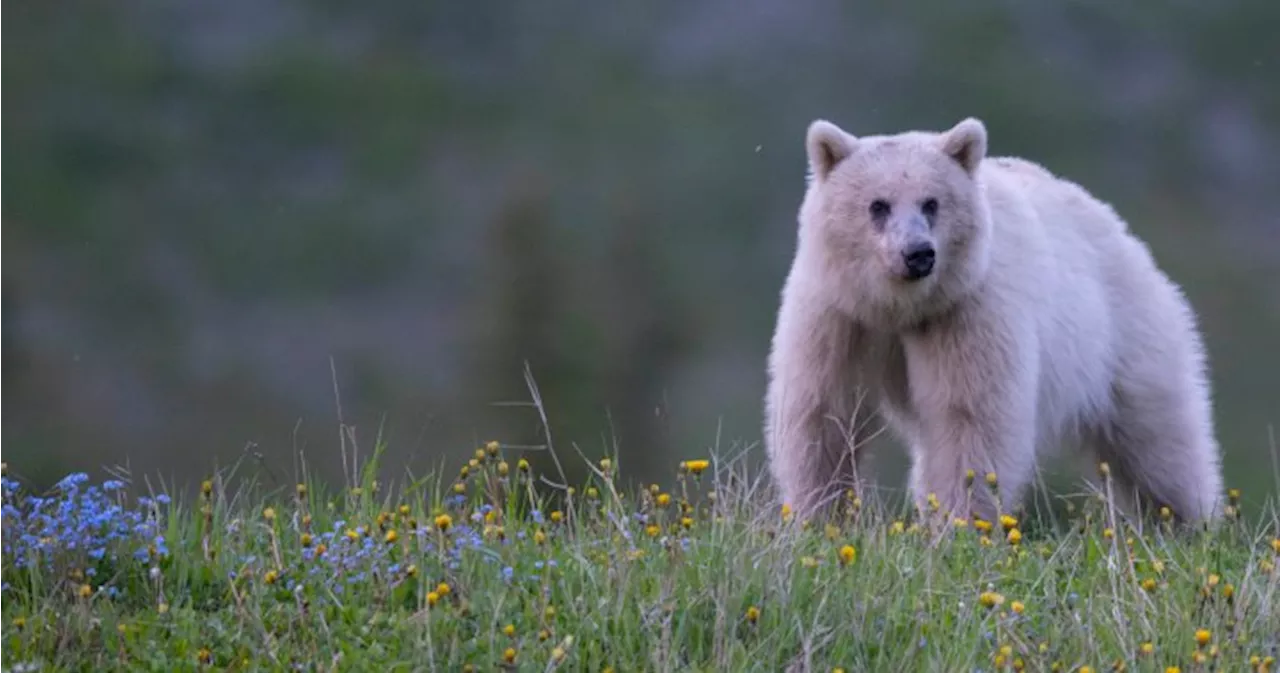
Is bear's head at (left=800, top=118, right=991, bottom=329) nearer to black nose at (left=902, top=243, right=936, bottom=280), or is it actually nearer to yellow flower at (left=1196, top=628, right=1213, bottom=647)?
black nose at (left=902, top=243, right=936, bottom=280)

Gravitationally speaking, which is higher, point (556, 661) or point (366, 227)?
point (556, 661)

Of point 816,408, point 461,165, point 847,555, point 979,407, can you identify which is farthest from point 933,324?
point 461,165

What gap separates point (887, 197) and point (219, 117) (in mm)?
96398

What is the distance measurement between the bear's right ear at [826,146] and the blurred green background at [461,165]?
46.1 meters

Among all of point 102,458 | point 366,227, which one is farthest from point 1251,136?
point 102,458

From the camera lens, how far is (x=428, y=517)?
23.5 feet

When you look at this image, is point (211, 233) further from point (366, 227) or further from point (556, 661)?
point (556, 661)

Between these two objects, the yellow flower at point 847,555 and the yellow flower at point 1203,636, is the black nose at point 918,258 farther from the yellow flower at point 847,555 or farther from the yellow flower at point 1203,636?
the yellow flower at point 1203,636

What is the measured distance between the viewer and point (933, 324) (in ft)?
29.6

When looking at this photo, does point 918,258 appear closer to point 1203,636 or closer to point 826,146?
point 826,146

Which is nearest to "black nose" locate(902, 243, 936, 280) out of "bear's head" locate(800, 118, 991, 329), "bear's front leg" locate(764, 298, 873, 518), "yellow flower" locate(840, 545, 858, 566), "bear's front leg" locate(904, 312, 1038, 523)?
"bear's head" locate(800, 118, 991, 329)

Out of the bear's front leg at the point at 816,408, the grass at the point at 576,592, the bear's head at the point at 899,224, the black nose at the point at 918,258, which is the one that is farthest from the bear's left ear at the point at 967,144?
the grass at the point at 576,592

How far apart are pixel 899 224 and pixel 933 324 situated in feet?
1.49

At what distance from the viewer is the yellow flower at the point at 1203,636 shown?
6001mm
